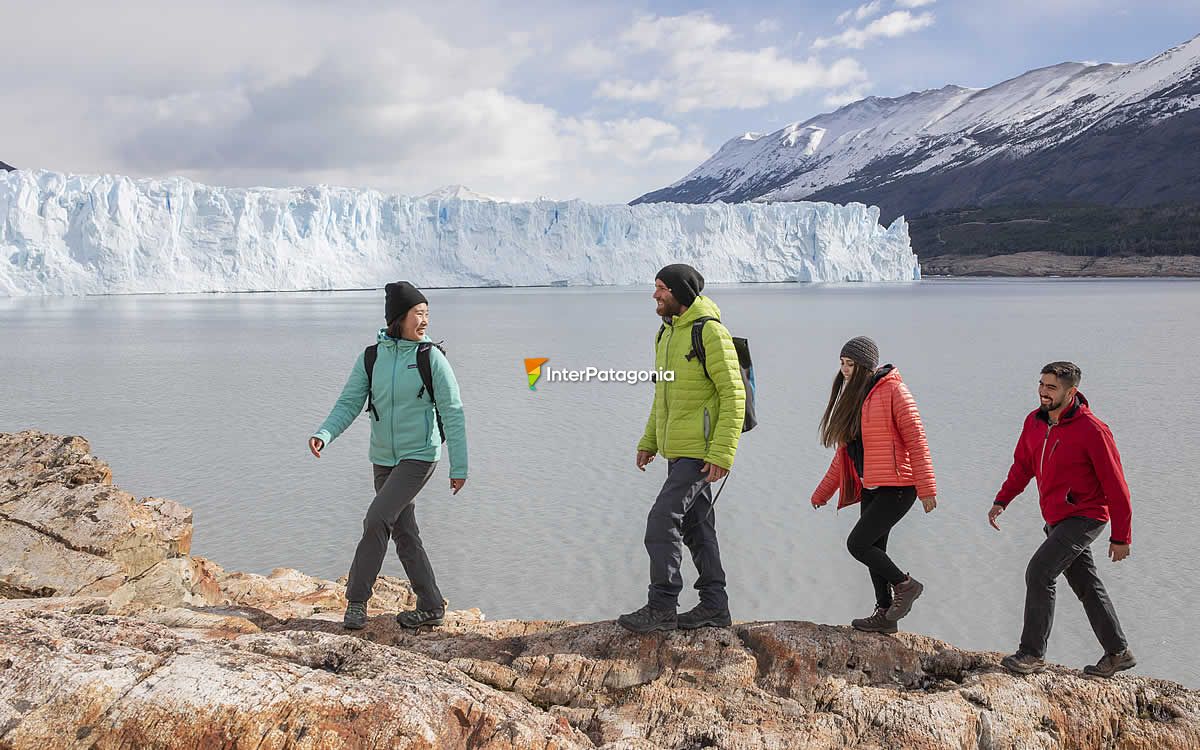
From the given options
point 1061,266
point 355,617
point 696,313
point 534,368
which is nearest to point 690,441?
point 696,313

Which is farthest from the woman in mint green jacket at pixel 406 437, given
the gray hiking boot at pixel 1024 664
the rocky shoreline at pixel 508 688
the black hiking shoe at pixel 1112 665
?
the black hiking shoe at pixel 1112 665

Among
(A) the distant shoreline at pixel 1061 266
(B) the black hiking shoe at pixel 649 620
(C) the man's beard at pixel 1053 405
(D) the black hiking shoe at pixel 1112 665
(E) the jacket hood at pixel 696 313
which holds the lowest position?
(D) the black hiking shoe at pixel 1112 665

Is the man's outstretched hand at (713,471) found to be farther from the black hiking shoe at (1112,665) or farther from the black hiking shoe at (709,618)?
the black hiking shoe at (1112,665)

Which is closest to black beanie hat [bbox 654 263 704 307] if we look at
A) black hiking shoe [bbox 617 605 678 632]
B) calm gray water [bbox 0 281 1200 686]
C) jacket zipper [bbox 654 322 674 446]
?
jacket zipper [bbox 654 322 674 446]

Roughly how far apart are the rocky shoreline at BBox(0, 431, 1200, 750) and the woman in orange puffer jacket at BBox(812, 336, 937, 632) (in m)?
0.19

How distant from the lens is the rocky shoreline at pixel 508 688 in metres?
1.78

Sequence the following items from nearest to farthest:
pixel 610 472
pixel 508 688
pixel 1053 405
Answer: pixel 508 688
pixel 1053 405
pixel 610 472

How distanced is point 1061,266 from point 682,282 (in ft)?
262

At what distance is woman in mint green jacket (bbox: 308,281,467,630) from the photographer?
2.92m

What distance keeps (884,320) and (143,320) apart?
2350cm

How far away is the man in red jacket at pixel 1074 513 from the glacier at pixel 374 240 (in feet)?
151

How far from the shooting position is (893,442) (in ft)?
9.55

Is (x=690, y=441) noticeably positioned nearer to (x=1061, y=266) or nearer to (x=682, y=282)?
(x=682, y=282)

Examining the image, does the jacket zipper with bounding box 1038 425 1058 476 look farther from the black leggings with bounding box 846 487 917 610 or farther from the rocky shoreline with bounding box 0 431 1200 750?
the rocky shoreline with bounding box 0 431 1200 750
